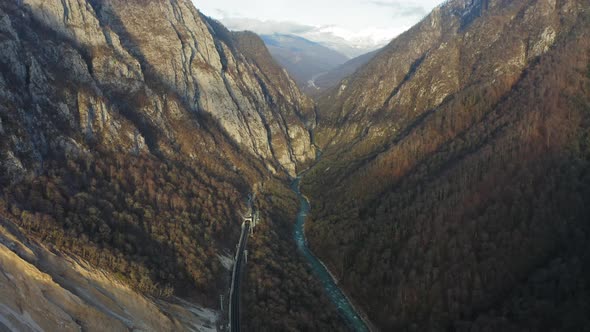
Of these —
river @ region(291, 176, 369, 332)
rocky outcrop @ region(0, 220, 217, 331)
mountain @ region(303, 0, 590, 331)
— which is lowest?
rocky outcrop @ region(0, 220, 217, 331)

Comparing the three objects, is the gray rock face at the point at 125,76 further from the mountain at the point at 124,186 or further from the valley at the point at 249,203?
the valley at the point at 249,203

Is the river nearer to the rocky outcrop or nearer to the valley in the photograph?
the valley

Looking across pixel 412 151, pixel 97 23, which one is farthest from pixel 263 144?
pixel 97 23

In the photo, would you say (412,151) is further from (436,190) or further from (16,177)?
(16,177)

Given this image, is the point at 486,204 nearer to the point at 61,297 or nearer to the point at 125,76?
the point at 61,297

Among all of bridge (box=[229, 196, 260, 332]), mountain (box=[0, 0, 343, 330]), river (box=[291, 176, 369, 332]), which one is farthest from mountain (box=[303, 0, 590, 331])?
bridge (box=[229, 196, 260, 332])
